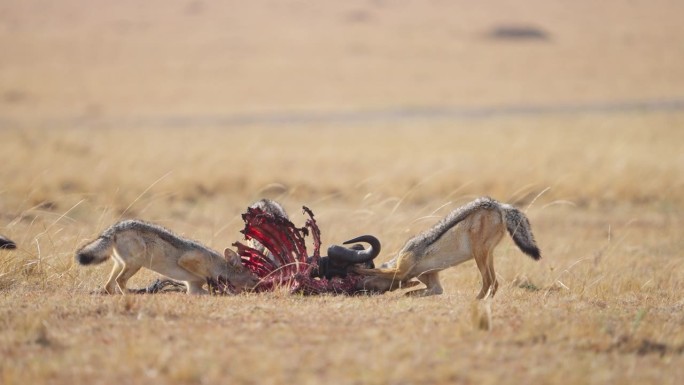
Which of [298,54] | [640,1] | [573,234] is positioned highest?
[640,1]

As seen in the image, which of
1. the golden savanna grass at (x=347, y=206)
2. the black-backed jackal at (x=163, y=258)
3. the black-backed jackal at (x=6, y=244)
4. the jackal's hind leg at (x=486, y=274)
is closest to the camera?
the golden savanna grass at (x=347, y=206)

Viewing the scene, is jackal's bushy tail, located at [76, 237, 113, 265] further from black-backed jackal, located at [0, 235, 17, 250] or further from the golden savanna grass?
black-backed jackal, located at [0, 235, 17, 250]

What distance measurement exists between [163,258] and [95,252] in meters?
0.88

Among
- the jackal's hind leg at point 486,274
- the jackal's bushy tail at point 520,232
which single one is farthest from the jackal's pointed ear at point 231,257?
the jackal's bushy tail at point 520,232

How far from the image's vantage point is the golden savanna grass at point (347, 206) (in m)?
6.64

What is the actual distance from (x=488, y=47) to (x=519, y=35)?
7.37 metres

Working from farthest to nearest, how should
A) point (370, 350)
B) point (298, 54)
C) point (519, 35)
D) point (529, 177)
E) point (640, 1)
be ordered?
point (640, 1) < point (519, 35) < point (298, 54) < point (529, 177) < point (370, 350)

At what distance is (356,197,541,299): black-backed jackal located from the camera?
962cm

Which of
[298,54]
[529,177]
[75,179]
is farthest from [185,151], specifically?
[298,54]

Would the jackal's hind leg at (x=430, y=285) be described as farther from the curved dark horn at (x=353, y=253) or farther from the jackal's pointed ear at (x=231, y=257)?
the jackal's pointed ear at (x=231, y=257)

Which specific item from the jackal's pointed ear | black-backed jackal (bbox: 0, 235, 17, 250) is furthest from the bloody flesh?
black-backed jackal (bbox: 0, 235, 17, 250)

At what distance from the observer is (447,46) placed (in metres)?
77.9

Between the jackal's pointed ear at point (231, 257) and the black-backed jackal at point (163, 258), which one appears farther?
the jackal's pointed ear at point (231, 257)

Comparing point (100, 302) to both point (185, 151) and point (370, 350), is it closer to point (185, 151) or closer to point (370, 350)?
point (370, 350)
